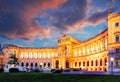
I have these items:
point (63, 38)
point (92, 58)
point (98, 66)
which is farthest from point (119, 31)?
point (63, 38)

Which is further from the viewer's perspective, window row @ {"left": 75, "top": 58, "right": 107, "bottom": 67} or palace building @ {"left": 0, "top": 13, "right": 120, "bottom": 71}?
window row @ {"left": 75, "top": 58, "right": 107, "bottom": 67}

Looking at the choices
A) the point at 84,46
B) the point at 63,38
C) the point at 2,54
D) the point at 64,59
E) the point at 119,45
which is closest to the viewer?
the point at 119,45

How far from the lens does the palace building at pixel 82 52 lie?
78.3 meters

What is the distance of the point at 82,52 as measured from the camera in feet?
436

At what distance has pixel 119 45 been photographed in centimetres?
7581

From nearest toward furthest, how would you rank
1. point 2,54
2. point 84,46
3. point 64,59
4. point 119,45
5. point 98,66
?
point 119,45 → point 98,66 → point 84,46 → point 64,59 → point 2,54

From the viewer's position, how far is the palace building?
78312 millimetres

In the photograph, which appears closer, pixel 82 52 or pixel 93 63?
pixel 93 63

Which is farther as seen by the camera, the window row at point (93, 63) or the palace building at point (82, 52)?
the window row at point (93, 63)

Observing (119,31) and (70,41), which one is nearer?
(119,31)

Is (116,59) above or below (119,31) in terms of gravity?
below

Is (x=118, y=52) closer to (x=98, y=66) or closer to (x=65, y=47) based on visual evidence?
(x=98, y=66)

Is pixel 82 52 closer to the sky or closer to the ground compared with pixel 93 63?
closer to the sky

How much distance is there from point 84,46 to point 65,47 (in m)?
21.6
